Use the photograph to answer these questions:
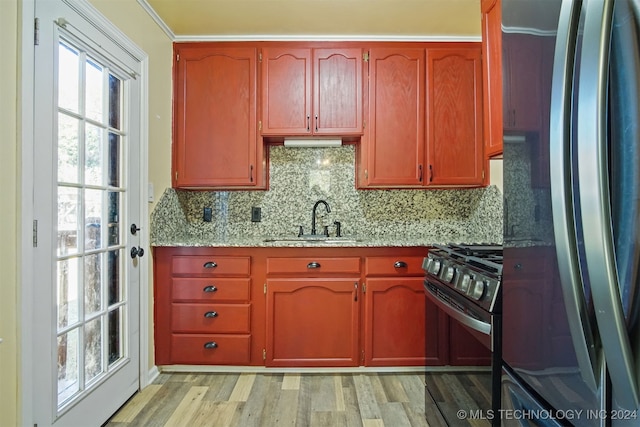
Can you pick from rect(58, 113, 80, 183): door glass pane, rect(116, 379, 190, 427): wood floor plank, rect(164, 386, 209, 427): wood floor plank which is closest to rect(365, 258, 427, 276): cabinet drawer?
rect(164, 386, 209, 427): wood floor plank

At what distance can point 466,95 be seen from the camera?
2.50 metres

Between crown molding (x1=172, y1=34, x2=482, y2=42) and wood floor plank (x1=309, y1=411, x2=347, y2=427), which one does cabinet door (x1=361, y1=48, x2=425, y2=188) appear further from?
wood floor plank (x1=309, y1=411, x2=347, y2=427)

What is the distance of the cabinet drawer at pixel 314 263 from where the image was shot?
2.25 m

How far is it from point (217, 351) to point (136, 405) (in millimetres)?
525

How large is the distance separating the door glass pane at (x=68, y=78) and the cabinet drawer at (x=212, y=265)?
1094 millimetres

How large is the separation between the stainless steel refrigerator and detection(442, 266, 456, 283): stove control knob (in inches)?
19.2

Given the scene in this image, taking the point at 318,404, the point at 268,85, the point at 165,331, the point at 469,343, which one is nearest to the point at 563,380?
the point at 469,343

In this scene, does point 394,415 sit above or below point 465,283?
below

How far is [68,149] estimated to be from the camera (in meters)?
1.52

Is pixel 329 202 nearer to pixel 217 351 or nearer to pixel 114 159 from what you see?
pixel 217 351

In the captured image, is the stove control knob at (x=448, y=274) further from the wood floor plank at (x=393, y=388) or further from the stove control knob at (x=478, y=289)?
the wood floor plank at (x=393, y=388)

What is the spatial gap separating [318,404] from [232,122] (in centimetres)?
198

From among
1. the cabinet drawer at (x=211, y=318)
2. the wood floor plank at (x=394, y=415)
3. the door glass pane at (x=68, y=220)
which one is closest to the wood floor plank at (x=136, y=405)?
the cabinet drawer at (x=211, y=318)

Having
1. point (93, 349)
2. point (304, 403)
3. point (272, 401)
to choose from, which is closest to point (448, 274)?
point (304, 403)
